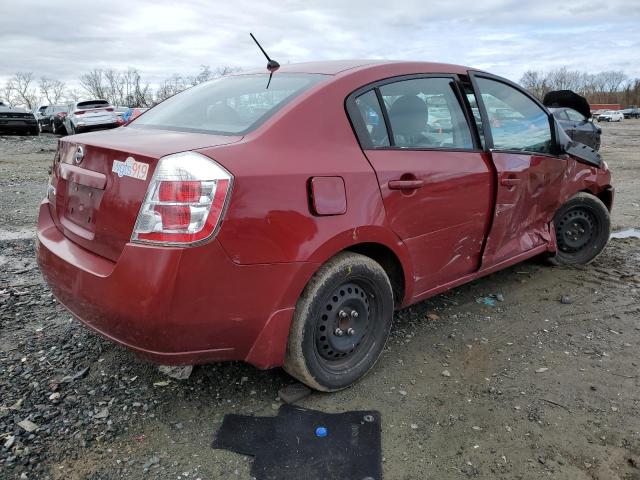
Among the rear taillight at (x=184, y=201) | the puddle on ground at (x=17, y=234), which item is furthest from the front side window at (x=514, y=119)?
the puddle on ground at (x=17, y=234)

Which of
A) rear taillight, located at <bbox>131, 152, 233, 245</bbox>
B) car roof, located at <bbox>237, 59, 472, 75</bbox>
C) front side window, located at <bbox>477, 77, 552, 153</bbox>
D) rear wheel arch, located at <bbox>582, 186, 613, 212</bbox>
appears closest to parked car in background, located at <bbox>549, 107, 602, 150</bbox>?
rear wheel arch, located at <bbox>582, 186, 613, 212</bbox>

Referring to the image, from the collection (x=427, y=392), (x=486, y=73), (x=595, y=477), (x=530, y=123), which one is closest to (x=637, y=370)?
(x=595, y=477)

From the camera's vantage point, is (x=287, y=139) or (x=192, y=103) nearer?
(x=287, y=139)

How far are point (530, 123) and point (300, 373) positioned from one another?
2645mm

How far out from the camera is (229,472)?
7.19 feet

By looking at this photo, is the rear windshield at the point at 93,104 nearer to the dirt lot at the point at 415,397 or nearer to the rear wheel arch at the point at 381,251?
the dirt lot at the point at 415,397

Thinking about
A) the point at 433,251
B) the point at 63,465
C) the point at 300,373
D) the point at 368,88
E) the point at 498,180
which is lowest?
the point at 63,465

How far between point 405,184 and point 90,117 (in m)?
19.7

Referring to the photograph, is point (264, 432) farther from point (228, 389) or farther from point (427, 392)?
point (427, 392)

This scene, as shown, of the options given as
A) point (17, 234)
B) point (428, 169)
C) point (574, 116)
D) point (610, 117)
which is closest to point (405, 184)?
point (428, 169)

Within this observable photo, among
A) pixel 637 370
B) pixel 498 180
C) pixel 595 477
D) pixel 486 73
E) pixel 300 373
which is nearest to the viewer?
pixel 595 477

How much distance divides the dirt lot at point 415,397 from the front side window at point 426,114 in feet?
4.18

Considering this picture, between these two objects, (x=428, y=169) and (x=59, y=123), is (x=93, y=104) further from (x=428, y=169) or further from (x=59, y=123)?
(x=428, y=169)

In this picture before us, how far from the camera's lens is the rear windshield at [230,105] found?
8.43 feet
